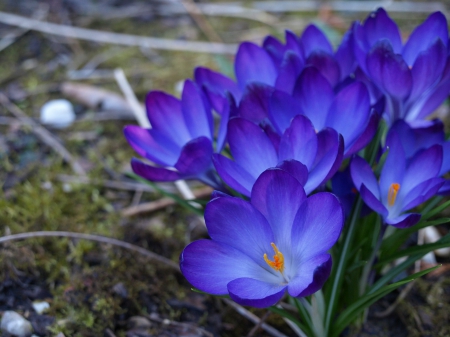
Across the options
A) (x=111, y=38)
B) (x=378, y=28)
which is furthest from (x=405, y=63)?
(x=111, y=38)

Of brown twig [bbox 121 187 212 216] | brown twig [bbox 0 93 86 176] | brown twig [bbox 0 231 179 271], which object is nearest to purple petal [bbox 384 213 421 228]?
brown twig [bbox 0 231 179 271]

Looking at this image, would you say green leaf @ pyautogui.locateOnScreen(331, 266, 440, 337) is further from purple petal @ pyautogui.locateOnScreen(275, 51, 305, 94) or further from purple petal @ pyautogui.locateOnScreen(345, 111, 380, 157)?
purple petal @ pyautogui.locateOnScreen(275, 51, 305, 94)

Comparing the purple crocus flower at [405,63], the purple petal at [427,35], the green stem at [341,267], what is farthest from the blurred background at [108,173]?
the purple petal at [427,35]

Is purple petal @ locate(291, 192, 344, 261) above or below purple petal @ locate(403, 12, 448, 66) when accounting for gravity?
below

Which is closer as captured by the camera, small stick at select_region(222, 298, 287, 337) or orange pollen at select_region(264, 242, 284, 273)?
orange pollen at select_region(264, 242, 284, 273)

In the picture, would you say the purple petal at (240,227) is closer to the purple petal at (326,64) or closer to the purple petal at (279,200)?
the purple petal at (279,200)

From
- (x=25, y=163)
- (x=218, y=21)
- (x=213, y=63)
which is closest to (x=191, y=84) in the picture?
(x=25, y=163)
